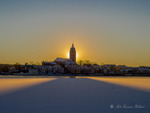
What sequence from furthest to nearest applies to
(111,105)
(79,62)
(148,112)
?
(79,62) → (111,105) → (148,112)

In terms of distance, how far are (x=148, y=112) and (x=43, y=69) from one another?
138 metres

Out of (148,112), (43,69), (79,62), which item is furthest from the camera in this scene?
(79,62)

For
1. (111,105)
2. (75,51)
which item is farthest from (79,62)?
(111,105)

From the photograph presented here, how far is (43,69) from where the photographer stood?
468 feet

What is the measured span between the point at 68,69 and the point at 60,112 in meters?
136

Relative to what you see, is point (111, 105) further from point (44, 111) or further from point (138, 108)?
point (44, 111)

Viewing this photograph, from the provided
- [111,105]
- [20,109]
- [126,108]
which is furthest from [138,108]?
[20,109]

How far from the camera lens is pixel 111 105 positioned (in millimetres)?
10031

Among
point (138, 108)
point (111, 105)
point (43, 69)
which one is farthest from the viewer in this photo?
point (43, 69)

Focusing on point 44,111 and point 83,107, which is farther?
point 83,107

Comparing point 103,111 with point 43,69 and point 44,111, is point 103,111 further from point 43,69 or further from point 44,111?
point 43,69

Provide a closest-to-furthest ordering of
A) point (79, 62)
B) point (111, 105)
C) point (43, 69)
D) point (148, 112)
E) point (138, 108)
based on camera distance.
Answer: point (148, 112) → point (138, 108) → point (111, 105) → point (43, 69) → point (79, 62)

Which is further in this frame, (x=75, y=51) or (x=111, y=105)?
(x=75, y=51)

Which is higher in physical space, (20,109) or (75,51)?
(75,51)
